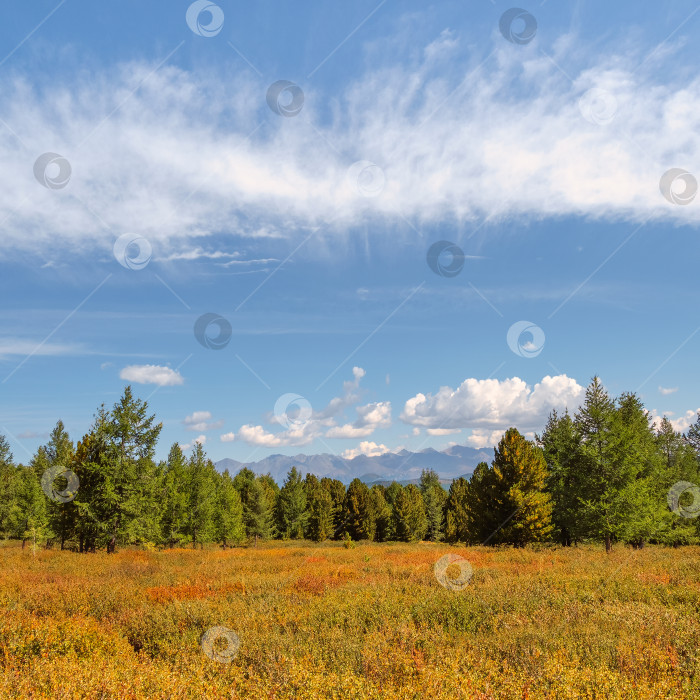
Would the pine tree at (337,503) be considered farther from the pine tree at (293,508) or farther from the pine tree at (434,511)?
the pine tree at (434,511)

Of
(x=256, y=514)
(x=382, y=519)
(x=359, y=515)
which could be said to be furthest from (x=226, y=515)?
(x=382, y=519)

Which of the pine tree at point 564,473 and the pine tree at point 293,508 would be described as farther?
the pine tree at point 293,508

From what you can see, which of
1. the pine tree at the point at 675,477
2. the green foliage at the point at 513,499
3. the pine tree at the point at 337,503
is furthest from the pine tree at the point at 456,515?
the green foliage at the point at 513,499

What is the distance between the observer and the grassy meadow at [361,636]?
5.20 m

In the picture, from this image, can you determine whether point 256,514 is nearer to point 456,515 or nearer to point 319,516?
point 319,516

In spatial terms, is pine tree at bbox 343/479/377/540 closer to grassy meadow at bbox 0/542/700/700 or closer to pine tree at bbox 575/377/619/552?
pine tree at bbox 575/377/619/552

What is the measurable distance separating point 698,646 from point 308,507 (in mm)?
62081

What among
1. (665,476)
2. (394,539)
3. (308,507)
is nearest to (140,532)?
(665,476)

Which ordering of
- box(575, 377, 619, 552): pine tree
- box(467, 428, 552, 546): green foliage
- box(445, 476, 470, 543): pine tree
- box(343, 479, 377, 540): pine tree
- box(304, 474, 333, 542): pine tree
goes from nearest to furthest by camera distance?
1. box(575, 377, 619, 552): pine tree
2. box(467, 428, 552, 546): green foliage
3. box(304, 474, 333, 542): pine tree
4. box(445, 476, 470, 543): pine tree
5. box(343, 479, 377, 540): pine tree

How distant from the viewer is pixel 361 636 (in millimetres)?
7406

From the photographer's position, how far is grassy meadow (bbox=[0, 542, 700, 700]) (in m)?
5.20

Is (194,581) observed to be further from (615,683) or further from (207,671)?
(615,683)

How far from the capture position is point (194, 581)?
1442cm

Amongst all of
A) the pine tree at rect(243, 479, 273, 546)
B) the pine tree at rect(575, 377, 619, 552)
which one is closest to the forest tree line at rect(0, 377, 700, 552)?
the pine tree at rect(575, 377, 619, 552)
